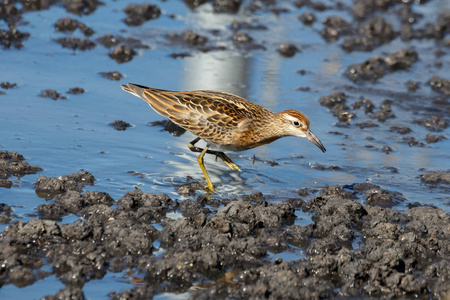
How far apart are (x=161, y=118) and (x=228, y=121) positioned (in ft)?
7.88

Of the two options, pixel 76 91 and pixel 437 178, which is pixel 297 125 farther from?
pixel 76 91

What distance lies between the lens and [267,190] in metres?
9.86

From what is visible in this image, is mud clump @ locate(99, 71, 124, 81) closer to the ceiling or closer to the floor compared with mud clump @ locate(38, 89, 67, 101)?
closer to the ceiling

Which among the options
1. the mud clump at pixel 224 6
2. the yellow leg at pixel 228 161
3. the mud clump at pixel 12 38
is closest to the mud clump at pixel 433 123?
the yellow leg at pixel 228 161

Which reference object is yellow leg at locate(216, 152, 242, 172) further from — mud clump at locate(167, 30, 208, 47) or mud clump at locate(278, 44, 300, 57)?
mud clump at locate(278, 44, 300, 57)

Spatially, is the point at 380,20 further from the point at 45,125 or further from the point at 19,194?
the point at 19,194

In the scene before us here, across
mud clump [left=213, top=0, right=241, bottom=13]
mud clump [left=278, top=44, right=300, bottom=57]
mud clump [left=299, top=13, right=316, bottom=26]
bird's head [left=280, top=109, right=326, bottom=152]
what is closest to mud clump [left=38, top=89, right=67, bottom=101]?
bird's head [left=280, top=109, right=326, bottom=152]

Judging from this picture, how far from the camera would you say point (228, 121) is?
999 cm

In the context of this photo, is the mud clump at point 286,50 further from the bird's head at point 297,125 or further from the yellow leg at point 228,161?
the bird's head at point 297,125

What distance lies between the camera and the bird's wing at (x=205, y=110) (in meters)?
10.0

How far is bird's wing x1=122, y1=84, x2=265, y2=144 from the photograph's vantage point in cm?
1002

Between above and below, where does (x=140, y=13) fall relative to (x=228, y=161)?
above

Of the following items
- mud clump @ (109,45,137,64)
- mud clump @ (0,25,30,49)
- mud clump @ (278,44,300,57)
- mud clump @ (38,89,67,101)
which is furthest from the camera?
mud clump @ (278,44,300,57)

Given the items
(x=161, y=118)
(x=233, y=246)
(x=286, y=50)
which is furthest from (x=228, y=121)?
(x=286, y=50)
